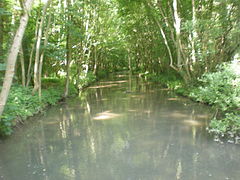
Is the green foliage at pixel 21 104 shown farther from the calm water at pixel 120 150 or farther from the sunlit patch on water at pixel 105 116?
the sunlit patch on water at pixel 105 116

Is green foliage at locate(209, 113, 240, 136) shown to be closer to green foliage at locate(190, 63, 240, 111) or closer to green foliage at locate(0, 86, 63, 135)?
green foliage at locate(190, 63, 240, 111)

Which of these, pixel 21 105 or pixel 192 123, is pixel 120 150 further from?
pixel 21 105

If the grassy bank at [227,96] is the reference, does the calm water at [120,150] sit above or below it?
below

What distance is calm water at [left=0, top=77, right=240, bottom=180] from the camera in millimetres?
5262

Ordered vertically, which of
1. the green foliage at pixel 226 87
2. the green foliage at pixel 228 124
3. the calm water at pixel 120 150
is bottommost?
the calm water at pixel 120 150

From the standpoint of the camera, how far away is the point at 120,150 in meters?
6.61

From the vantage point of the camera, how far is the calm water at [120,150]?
526cm

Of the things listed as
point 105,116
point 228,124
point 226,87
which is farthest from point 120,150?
point 105,116

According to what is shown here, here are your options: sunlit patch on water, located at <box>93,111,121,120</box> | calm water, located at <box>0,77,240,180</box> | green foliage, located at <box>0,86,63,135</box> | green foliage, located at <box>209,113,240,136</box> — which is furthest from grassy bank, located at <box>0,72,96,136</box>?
green foliage, located at <box>209,113,240,136</box>

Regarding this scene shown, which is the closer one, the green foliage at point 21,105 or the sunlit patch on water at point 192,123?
the green foliage at point 21,105

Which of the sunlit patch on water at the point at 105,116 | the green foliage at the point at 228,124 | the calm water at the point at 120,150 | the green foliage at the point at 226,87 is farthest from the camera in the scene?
the sunlit patch on water at the point at 105,116

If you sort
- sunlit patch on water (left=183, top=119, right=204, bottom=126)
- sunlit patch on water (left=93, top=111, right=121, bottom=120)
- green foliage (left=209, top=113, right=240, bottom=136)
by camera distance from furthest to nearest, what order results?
1. sunlit patch on water (left=93, top=111, right=121, bottom=120)
2. sunlit patch on water (left=183, top=119, right=204, bottom=126)
3. green foliage (left=209, top=113, right=240, bottom=136)

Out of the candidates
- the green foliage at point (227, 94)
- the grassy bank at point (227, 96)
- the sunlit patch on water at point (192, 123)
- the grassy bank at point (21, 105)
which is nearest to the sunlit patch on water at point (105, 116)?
the grassy bank at point (21, 105)

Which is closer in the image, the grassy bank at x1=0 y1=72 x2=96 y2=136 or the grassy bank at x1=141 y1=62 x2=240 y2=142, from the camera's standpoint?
the grassy bank at x1=141 y1=62 x2=240 y2=142
